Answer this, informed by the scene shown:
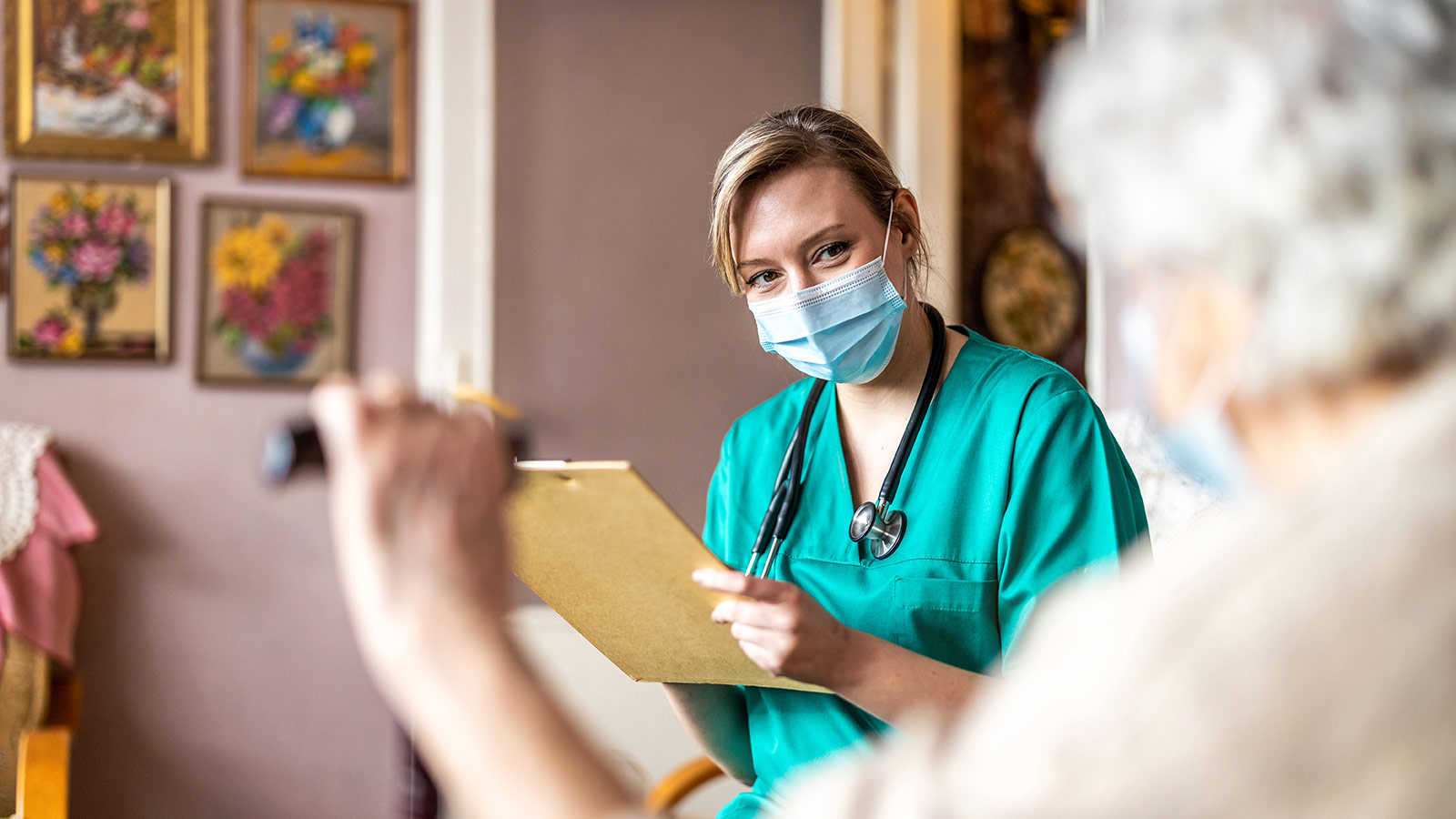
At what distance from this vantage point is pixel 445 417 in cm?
66

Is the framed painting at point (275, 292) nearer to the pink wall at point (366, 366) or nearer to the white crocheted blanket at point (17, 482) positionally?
the pink wall at point (366, 366)

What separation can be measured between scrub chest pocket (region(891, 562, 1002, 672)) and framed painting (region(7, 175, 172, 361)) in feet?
6.86

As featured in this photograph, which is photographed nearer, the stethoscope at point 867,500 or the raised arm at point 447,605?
the raised arm at point 447,605

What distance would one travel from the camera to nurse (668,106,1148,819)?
3.87ft

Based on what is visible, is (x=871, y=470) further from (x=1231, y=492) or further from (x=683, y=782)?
(x=683, y=782)

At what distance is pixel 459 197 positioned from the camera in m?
2.70

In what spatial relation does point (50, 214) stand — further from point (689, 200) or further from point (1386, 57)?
point (1386, 57)

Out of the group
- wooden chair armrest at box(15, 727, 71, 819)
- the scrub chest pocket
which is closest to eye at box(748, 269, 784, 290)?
the scrub chest pocket

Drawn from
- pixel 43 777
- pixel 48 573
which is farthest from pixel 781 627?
pixel 48 573

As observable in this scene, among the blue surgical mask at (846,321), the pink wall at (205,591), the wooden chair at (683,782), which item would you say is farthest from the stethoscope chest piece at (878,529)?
the pink wall at (205,591)

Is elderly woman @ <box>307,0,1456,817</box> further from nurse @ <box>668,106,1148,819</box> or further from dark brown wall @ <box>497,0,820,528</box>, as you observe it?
dark brown wall @ <box>497,0,820,528</box>

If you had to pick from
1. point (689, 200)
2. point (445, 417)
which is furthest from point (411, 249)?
point (445, 417)

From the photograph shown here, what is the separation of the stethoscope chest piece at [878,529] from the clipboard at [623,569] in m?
0.19

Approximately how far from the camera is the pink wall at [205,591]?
2598 millimetres
